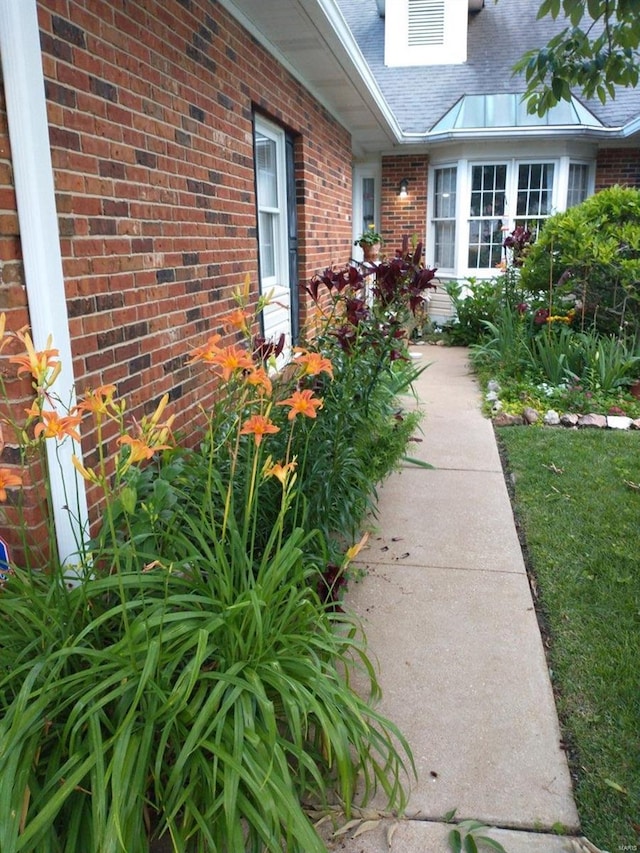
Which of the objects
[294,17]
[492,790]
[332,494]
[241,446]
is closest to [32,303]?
[241,446]

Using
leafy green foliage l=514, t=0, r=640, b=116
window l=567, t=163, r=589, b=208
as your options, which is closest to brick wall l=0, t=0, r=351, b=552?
leafy green foliage l=514, t=0, r=640, b=116

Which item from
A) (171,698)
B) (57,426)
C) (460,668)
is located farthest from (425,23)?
(171,698)

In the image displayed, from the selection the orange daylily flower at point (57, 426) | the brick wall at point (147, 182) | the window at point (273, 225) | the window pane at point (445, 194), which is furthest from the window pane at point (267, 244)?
the window pane at point (445, 194)

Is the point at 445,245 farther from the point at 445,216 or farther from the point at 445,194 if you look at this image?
the point at 445,194

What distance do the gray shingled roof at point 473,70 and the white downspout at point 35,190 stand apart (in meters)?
9.69

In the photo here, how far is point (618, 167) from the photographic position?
11.1 m

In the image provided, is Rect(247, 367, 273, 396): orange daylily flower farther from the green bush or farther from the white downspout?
the green bush

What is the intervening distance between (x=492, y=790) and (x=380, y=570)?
143 cm

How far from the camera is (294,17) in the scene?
4.62 meters

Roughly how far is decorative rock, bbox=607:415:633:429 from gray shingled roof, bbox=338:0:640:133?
6.74 metres

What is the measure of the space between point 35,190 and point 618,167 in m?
11.2

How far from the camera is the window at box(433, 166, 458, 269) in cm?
1132

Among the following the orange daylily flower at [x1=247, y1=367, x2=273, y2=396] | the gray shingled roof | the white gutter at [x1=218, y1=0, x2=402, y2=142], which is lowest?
the orange daylily flower at [x1=247, y1=367, x2=273, y2=396]

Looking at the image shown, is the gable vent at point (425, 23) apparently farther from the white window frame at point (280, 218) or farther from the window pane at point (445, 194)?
the white window frame at point (280, 218)
